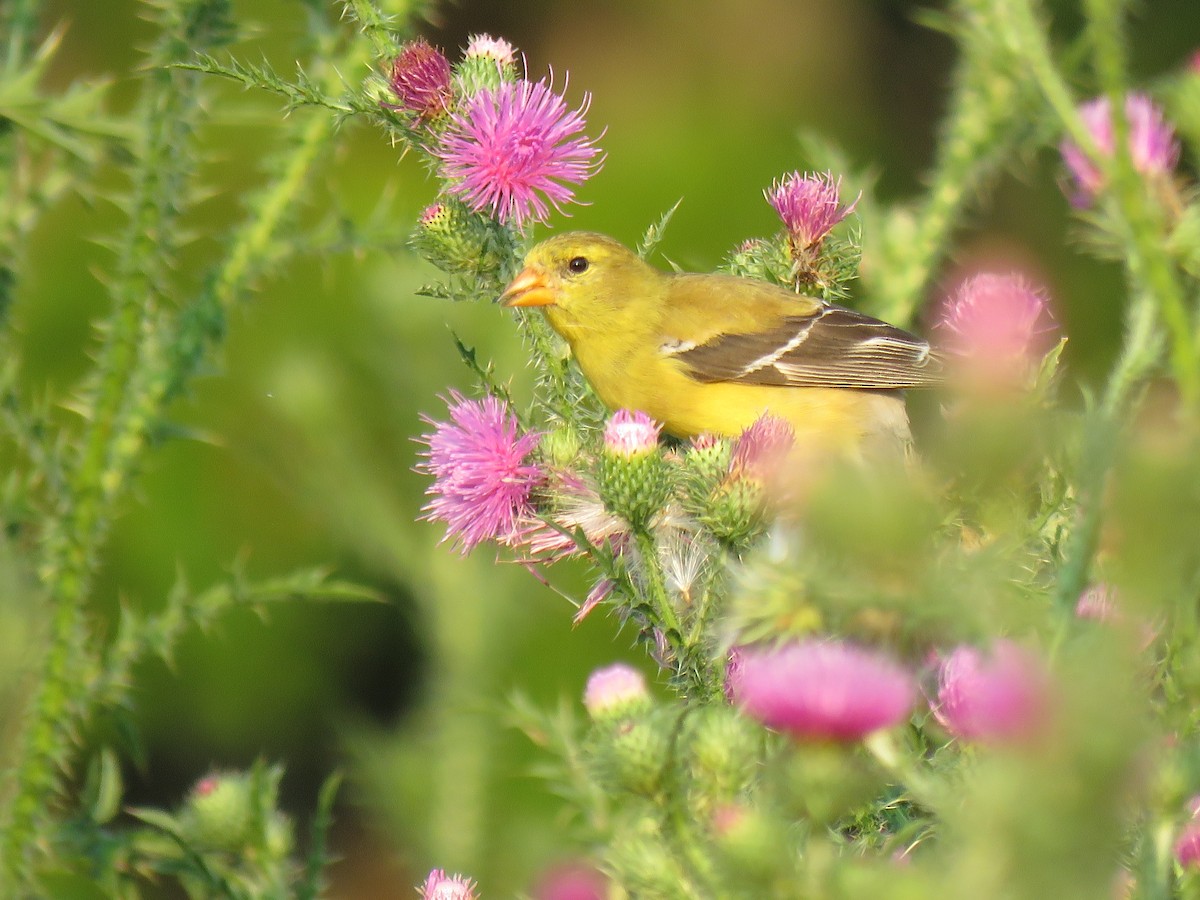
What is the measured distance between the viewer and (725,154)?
6.34m

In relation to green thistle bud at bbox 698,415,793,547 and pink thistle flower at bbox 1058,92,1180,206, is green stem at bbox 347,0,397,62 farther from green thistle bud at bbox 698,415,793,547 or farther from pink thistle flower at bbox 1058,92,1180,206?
pink thistle flower at bbox 1058,92,1180,206

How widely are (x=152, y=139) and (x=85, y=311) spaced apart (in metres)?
2.74

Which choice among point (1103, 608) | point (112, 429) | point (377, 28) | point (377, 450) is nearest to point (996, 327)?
point (1103, 608)

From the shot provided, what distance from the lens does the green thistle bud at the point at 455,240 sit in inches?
75.2

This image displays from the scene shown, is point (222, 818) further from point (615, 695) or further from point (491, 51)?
point (491, 51)

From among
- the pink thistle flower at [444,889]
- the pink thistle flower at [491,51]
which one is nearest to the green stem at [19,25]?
the pink thistle flower at [491,51]

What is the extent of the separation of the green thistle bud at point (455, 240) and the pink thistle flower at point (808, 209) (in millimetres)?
448

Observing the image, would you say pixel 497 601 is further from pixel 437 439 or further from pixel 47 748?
pixel 437 439

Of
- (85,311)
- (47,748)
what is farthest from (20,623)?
(85,311)

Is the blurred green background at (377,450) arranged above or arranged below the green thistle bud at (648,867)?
above

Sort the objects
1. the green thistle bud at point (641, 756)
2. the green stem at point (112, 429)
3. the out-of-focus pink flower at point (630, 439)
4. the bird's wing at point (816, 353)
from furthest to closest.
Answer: the bird's wing at point (816, 353) < the green stem at point (112, 429) < the out-of-focus pink flower at point (630, 439) < the green thistle bud at point (641, 756)

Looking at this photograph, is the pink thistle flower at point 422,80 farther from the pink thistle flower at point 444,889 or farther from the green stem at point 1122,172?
the pink thistle flower at point 444,889

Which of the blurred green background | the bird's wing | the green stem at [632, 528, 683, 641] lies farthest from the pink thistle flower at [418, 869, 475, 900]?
the bird's wing

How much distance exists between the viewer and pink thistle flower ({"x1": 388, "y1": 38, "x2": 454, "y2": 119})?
187cm
